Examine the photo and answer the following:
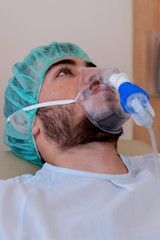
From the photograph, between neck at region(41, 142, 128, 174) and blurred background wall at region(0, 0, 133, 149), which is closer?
neck at region(41, 142, 128, 174)

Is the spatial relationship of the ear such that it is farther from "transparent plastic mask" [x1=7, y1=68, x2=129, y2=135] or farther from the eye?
the eye

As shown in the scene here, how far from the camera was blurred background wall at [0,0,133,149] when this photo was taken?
1497 mm

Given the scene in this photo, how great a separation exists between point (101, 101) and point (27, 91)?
0.31 metres

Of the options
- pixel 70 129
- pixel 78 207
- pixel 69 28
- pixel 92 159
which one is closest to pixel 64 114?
pixel 70 129

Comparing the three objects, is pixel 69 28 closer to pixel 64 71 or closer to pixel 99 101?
pixel 64 71

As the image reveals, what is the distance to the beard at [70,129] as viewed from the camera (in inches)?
40.6

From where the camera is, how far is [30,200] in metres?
0.86

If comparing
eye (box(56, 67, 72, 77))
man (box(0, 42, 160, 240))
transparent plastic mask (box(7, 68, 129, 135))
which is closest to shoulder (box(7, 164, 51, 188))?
man (box(0, 42, 160, 240))

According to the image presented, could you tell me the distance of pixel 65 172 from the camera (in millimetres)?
1014

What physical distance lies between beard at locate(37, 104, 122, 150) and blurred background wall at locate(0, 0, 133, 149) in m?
0.50

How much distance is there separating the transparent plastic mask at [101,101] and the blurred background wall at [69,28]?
0.61 meters

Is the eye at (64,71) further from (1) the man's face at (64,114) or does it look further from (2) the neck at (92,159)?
(2) the neck at (92,159)

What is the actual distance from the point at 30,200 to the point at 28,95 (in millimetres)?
Result: 444

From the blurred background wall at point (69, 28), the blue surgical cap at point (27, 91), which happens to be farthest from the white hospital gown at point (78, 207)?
the blurred background wall at point (69, 28)
